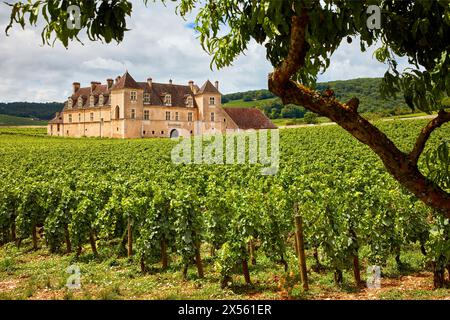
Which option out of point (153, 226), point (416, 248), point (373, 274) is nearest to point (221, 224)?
point (153, 226)

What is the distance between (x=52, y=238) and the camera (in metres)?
13.3

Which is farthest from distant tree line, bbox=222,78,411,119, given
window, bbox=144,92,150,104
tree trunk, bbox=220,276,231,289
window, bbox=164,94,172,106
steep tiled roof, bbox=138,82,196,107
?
tree trunk, bbox=220,276,231,289

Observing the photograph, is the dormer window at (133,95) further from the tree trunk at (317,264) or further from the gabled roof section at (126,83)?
the tree trunk at (317,264)

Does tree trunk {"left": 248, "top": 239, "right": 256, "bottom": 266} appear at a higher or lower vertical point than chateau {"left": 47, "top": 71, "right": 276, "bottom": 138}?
lower

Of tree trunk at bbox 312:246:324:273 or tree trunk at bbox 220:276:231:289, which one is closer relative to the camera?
tree trunk at bbox 220:276:231:289

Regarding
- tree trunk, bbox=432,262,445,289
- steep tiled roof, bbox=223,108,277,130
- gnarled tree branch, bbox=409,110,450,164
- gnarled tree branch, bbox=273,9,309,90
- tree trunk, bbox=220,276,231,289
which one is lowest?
tree trunk, bbox=220,276,231,289

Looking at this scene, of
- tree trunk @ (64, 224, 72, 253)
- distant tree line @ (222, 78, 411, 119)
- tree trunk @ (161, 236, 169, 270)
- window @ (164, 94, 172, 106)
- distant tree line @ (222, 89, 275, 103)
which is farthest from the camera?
distant tree line @ (222, 89, 275, 103)

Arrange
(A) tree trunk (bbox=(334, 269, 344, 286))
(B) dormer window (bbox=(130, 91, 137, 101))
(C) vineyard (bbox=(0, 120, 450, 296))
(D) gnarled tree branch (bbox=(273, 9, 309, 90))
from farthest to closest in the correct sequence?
(B) dormer window (bbox=(130, 91, 137, 101)), (C) vineyard (bbox=(0, 120, 450, 296)), (A) tree trunk (bbox=(334, 269, 344, 286)), (D) gnarled tree branch (bbox=(273, 9, 309, 90))

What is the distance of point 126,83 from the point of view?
2872 inches

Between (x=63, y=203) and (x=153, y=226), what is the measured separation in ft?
13.3

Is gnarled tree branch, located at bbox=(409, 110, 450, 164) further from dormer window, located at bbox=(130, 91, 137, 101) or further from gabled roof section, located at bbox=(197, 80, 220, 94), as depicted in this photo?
gabled roof section, located at bbox=(197, 80, 220, 94)

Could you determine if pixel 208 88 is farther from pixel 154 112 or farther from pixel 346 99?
pixel 346 99

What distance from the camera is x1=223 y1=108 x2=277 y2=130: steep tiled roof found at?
72.1 meters

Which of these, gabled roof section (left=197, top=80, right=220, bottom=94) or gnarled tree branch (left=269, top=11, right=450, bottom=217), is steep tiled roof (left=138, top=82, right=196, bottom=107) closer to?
gabled roof section (left=197, top=80, right=220, bottom=94)
